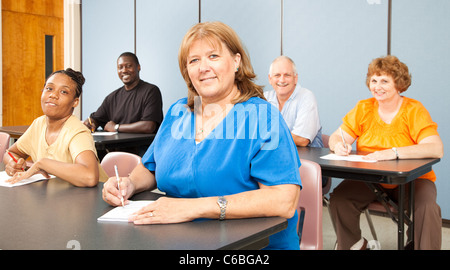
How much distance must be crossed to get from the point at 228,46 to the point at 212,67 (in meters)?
0.10

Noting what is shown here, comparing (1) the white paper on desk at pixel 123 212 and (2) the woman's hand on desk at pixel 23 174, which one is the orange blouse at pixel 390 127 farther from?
(2) the woman's hand on desk at pixel 23 174

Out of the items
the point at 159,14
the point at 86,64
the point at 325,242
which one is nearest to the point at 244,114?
the point at 325,242

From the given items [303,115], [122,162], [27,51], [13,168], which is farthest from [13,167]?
[27,51]

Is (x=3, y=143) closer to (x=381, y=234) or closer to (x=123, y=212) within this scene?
(x=123, y=212)

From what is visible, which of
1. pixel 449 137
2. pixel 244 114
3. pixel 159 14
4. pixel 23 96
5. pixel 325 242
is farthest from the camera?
pixel 23 96

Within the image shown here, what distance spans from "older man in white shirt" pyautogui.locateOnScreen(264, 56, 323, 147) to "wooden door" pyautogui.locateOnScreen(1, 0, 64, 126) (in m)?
4.45

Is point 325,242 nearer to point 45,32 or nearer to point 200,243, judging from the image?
point 200,243

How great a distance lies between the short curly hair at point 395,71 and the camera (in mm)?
3031

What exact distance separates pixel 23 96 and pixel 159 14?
254 centimetres

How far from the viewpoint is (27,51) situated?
22.0ft

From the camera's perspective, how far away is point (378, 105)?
3162 millimetres
